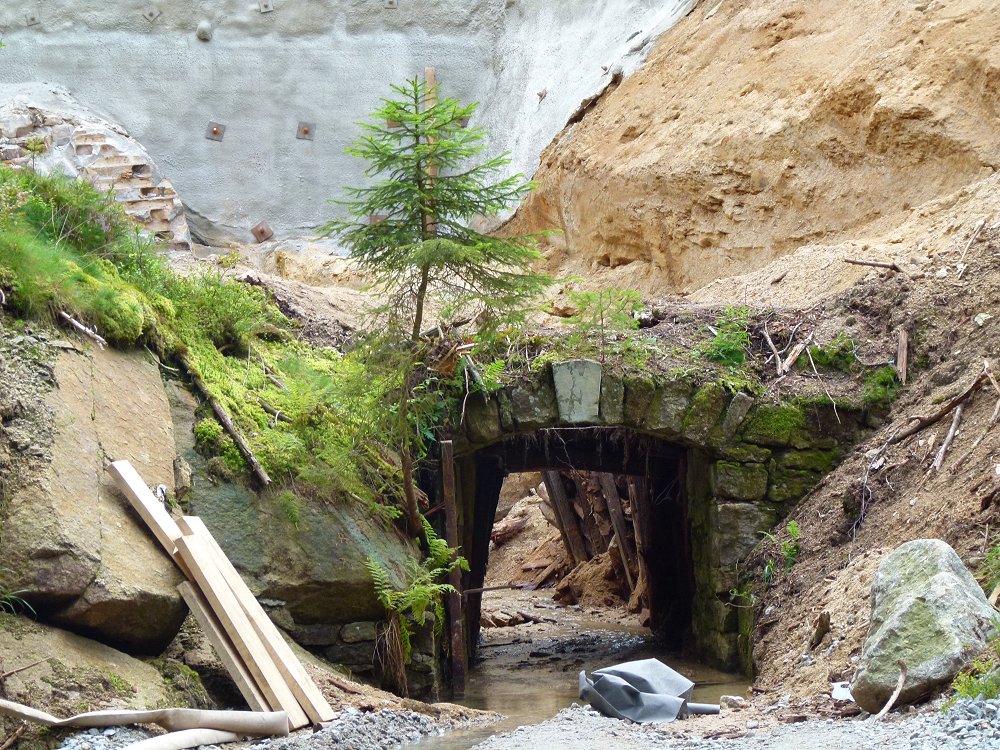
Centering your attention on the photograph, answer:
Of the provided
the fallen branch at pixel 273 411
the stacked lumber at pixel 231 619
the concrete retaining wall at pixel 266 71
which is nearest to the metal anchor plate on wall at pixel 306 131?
the concrete retaining wall at pixel 266 71

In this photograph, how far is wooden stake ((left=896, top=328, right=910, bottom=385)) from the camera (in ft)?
25.2

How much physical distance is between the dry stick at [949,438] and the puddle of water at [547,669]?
6.04 ft

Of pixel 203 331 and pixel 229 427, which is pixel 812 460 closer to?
pixel 229 427

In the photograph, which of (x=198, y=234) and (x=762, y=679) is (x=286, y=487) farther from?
(x=198, y=234)

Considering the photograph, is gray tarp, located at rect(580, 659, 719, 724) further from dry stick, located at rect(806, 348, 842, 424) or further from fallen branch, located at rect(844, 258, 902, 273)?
fallen branch, located at rect(844, 258, 902, 273)

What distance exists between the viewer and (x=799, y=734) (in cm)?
417

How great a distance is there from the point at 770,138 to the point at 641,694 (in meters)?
6.93

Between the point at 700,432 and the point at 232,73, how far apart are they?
10505 millimetres

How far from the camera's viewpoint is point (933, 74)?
9.67 m

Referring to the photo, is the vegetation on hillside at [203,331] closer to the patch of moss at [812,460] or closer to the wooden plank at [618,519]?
the patch of moss at [812,460]

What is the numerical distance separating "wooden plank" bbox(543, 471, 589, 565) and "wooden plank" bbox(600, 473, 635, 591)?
846 millimetres

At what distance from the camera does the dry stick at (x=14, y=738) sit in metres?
3.92

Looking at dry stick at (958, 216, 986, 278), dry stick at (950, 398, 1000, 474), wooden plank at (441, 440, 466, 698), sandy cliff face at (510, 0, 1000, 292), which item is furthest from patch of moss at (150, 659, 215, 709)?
sandy cliff face at (510, 0, 1000, 292)

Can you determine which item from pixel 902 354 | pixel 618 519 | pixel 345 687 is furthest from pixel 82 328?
pixel 618 519
